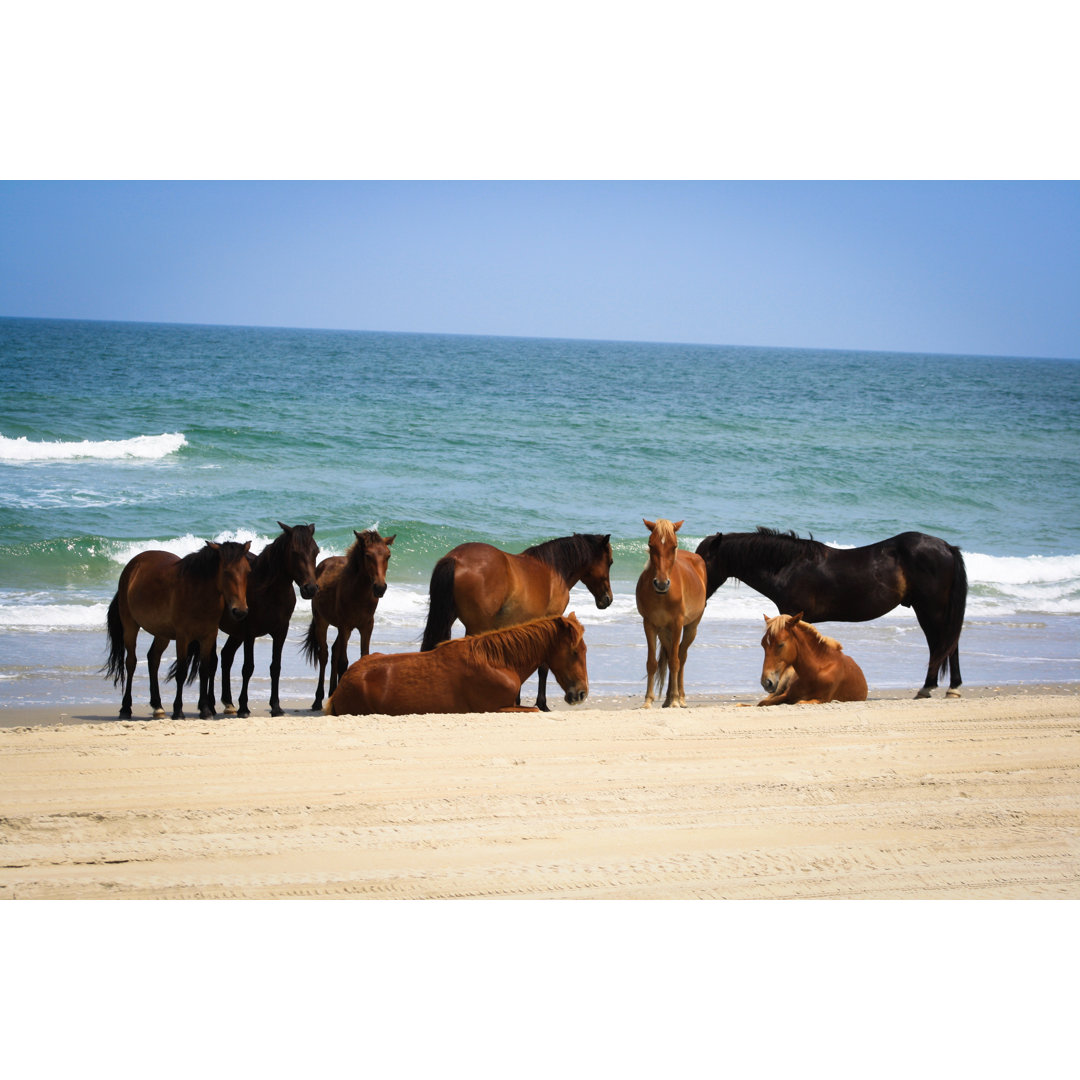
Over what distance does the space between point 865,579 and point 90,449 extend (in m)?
17.0

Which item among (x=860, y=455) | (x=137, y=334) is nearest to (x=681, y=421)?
(x=860, y=455)

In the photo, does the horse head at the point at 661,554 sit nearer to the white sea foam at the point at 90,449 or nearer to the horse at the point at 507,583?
the horse at the point at 507,583

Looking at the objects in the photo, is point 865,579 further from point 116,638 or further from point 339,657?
point 116,638

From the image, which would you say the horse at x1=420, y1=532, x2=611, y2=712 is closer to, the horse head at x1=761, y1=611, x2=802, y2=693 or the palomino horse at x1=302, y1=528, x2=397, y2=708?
the palomino horse at x1=302, y1=528, x2=397, y2=708

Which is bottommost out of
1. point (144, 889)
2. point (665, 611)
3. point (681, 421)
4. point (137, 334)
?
point (144, 889)

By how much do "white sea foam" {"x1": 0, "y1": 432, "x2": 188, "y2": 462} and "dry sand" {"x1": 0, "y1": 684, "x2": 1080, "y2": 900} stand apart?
16077 mm

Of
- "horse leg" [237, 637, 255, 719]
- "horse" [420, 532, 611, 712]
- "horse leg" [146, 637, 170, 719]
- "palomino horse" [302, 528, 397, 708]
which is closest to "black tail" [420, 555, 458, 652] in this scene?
"horse" [420, 532, 611, 712]

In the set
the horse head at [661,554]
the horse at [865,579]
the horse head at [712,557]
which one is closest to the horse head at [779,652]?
the horse head at [661,554]

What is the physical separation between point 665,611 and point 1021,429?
27320 mm

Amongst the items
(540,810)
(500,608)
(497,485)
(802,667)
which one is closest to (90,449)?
(497,485)

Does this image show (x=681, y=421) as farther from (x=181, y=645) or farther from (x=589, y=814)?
(x=589, y=814)

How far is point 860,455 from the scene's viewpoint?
2370 centimetres

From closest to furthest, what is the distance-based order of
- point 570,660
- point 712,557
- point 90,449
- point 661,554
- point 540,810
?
point 540,810 → point 570,660 → point 661,554 → point 712,557 → point 90,449

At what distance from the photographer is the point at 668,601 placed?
6363mm
